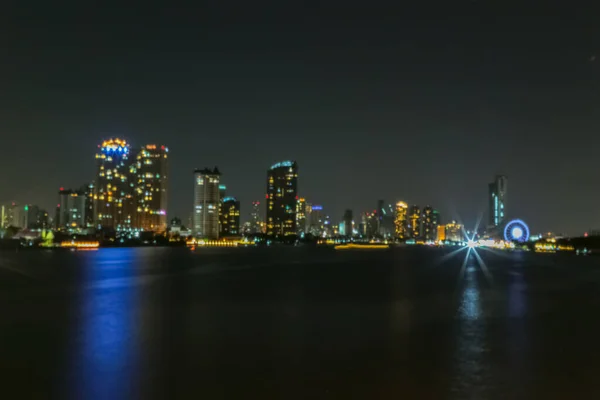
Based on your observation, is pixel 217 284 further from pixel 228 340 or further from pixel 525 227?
pixel 525 227

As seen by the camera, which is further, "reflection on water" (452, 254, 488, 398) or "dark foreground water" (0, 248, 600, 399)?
"reflection on water" (452, 254, 488, 398)

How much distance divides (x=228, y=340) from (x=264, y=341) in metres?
0.87

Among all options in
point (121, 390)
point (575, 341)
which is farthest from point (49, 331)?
point (575, 341)

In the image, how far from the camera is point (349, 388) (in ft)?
29.7

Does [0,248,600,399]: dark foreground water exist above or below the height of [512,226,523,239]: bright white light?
below

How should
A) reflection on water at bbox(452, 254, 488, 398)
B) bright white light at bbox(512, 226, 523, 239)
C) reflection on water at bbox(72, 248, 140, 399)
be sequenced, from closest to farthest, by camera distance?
reflection on water at bbox(72, 248, 140, 399) → reflection on water at bbox(452, 254, 488, 398) → bright white light at bbox(512, 226, 523, 239)

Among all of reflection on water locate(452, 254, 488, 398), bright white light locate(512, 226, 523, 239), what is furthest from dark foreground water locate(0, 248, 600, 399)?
bright white light locate(512, 226, 523, 239)

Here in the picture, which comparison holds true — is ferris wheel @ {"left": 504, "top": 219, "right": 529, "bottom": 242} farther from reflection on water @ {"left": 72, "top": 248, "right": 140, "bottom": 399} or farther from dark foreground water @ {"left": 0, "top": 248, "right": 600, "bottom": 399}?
reflection on water @ {"left": 72, "top": 248, "right": 140, "bottom": 399}

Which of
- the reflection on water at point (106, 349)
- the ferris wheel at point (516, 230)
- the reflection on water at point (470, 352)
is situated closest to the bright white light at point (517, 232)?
the ferris wheel at point (516, 230)

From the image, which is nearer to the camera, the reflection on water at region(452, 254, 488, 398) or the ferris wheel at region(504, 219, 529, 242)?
the reflection on water at region(452, 254, 488, 398)

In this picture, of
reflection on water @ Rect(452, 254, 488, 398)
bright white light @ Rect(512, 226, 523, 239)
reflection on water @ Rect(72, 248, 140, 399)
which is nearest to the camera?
reflection on water @ Rect(72, 248, 140, 399)

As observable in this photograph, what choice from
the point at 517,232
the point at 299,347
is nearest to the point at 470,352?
the point at 299,347

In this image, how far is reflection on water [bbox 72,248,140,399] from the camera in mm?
9094

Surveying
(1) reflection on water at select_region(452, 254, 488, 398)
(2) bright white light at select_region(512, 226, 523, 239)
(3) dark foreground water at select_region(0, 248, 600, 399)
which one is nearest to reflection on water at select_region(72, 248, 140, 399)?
(3) dark foreground water at select_region(0, 248, 600, 399)
